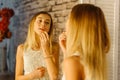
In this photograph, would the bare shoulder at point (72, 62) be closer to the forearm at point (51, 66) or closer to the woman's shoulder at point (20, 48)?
the forearm at point (51, 66)

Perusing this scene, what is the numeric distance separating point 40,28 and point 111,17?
70cm

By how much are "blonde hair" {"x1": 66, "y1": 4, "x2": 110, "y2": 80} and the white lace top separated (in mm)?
635

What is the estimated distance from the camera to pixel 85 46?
1071mm

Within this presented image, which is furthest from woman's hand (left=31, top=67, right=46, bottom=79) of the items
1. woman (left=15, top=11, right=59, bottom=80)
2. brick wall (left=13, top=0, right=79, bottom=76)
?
brick wall (left=13, top=0, right=79, bottom=76)

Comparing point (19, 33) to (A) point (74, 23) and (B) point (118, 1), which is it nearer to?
(A) point (74, 23)

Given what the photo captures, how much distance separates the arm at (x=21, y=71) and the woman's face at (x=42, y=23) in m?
0.19

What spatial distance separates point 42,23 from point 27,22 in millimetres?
169

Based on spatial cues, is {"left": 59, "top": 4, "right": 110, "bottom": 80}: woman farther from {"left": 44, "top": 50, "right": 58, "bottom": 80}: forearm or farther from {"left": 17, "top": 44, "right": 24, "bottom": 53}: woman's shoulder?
{"left": 17, "top": 44, "right": 24, "bottom": 53}: woman's shoulder

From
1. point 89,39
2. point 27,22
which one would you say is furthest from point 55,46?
point 89,39

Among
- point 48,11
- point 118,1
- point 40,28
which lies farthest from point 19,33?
point 118,1

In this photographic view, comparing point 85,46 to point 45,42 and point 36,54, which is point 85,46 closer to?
point 45,42

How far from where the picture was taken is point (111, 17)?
206cm

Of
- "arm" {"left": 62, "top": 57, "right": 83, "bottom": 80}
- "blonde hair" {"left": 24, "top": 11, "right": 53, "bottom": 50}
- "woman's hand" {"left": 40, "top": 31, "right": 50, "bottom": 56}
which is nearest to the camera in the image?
"arm" {"left": 62, "top": 57, "right": 83, "bottom": 80}

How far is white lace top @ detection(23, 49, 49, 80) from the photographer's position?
171cm
